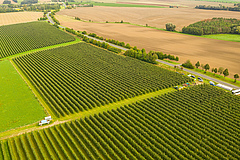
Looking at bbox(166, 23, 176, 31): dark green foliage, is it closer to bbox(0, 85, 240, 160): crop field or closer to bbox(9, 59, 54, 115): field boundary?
bbox(0, 85, 240, 160): crop field

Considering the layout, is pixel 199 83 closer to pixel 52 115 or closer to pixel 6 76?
pixel 52 115

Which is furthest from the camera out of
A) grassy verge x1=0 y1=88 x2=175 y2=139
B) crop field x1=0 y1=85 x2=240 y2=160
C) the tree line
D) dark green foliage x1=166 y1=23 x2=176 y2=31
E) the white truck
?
dark green foliage x1=166 y1=23 x2=176 y2=31

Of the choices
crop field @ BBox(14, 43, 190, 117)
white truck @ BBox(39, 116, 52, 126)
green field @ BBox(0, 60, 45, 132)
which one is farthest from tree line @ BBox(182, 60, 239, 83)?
green field @ BBox(0, 60, 45, 132)

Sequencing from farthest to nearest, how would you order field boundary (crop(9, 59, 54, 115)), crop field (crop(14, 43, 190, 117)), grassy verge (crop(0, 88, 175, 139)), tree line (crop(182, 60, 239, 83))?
tree line (crop(182, 60, 239, 83)) < crop field (crop(14, 43, 190, 117)) < field boundary (crop(9, 59, 54, 115)) < grassy verge (crop(0, 88, 175, 139))

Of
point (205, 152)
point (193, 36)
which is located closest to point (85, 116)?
point (205, 152)

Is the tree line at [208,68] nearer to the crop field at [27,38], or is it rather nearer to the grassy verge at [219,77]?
the grassy verge at [219,77]

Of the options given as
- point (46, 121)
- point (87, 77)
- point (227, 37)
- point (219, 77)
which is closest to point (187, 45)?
point (227, 37)
